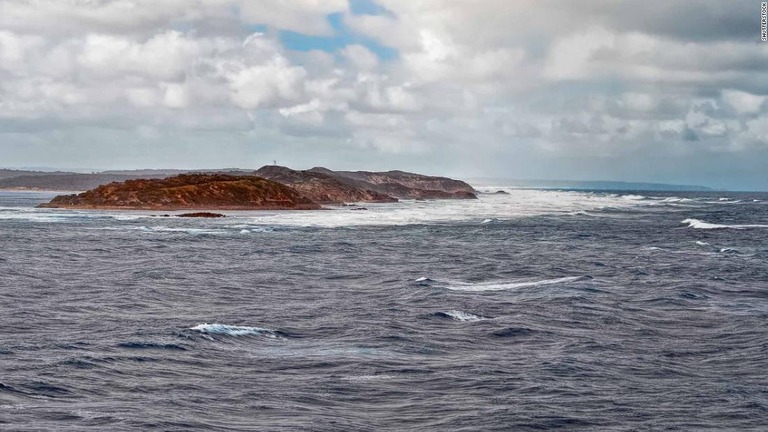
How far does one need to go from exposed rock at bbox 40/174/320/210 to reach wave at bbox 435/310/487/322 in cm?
11478

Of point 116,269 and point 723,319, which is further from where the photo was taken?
point 116,269

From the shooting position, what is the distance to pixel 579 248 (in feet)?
251

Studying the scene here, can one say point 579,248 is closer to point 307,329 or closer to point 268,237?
point 268,237

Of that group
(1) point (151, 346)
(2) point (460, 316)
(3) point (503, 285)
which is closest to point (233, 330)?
(1) point (151, 346)

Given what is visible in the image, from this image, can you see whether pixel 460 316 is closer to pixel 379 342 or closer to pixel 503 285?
pixel 379 342

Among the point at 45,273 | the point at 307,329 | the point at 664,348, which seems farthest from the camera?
the point at 45,273

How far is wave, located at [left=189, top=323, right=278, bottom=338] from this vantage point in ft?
103

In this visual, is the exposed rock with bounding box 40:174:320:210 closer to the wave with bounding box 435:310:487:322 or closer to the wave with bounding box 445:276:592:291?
the wave with bounding box 445:276:592:291

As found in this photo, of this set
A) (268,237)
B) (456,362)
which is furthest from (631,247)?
(456,362)

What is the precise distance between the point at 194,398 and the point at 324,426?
390 cm

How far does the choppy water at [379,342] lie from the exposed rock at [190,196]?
→ 83.6 m

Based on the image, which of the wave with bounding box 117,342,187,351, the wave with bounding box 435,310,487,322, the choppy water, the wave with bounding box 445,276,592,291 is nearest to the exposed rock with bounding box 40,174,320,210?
the choppy water

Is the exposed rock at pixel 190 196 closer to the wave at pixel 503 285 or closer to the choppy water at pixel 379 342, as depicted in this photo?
the choppy water at pixel 379 342

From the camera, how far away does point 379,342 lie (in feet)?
99.7
